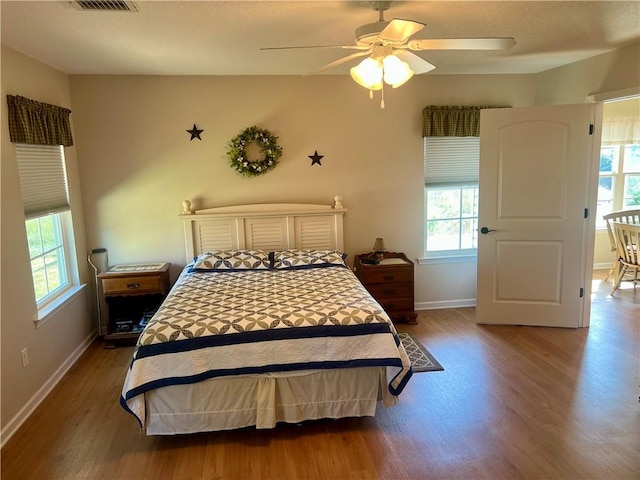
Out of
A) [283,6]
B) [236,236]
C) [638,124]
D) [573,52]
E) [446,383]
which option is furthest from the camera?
[638,124]

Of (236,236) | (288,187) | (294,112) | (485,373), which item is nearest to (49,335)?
(236,236)

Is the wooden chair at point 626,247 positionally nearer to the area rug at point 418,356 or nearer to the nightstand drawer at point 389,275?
the nightstand drawer at point 389,275

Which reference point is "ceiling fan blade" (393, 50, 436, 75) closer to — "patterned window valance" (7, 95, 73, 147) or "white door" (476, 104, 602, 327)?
"white door" (476, 104, 602, 327)

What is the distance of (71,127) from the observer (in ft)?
13.0

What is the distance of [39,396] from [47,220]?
137 cm

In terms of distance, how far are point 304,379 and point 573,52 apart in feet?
11.2

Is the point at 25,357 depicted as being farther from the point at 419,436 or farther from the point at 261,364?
the point at 419,436

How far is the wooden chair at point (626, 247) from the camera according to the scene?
482cm

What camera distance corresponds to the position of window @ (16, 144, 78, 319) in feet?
10.3

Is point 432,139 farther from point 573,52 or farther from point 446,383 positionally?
point 446,383

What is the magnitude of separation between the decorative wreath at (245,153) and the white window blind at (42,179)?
1434mm

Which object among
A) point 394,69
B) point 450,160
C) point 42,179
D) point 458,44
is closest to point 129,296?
point 42,179

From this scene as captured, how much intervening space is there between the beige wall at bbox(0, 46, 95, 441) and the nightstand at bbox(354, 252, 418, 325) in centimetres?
262

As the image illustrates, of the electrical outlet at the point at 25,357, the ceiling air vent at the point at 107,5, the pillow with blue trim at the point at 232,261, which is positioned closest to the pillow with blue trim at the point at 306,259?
the pillow with blue trim at the point at 232,261
